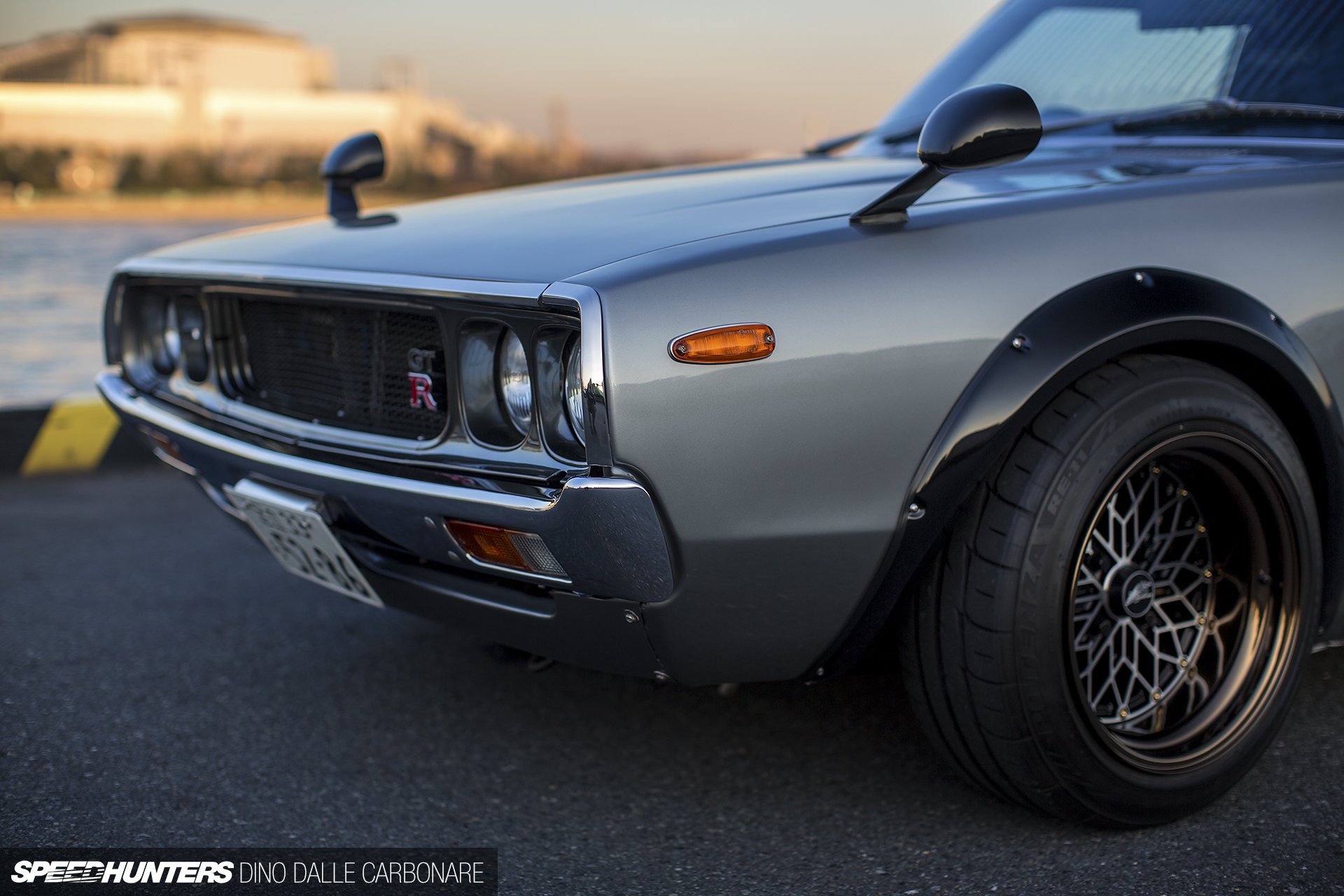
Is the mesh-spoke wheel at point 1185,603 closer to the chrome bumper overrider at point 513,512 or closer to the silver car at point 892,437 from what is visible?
the silver car at point 892,437

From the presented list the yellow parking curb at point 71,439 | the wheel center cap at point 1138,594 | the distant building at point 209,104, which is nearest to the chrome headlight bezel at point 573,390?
the wheel center cap at point 1138,594

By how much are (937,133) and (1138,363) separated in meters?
0.47

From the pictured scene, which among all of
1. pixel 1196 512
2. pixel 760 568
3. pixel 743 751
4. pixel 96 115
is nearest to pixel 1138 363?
pixel 1196 512

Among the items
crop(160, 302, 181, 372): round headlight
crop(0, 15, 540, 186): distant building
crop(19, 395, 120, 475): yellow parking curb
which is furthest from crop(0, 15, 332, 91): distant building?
crop(160, 302, 181, 372): round headlight

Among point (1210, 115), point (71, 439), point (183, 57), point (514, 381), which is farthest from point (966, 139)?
point (183, 57)

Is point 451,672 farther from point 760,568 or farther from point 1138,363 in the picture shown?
point 1138,363

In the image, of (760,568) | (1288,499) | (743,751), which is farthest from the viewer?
(743,751)

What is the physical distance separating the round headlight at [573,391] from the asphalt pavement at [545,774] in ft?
2.27

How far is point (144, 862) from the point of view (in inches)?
69.2

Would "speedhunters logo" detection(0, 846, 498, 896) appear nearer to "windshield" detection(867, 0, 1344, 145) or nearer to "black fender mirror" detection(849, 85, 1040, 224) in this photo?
"black fender mirror" detection(849, 85, 1040, 224)

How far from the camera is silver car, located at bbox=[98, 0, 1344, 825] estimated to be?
5.03 ft

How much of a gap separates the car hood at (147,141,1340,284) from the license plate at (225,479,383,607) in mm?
415

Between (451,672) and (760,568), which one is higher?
(760,568)

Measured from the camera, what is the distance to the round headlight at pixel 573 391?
5.25 feet
